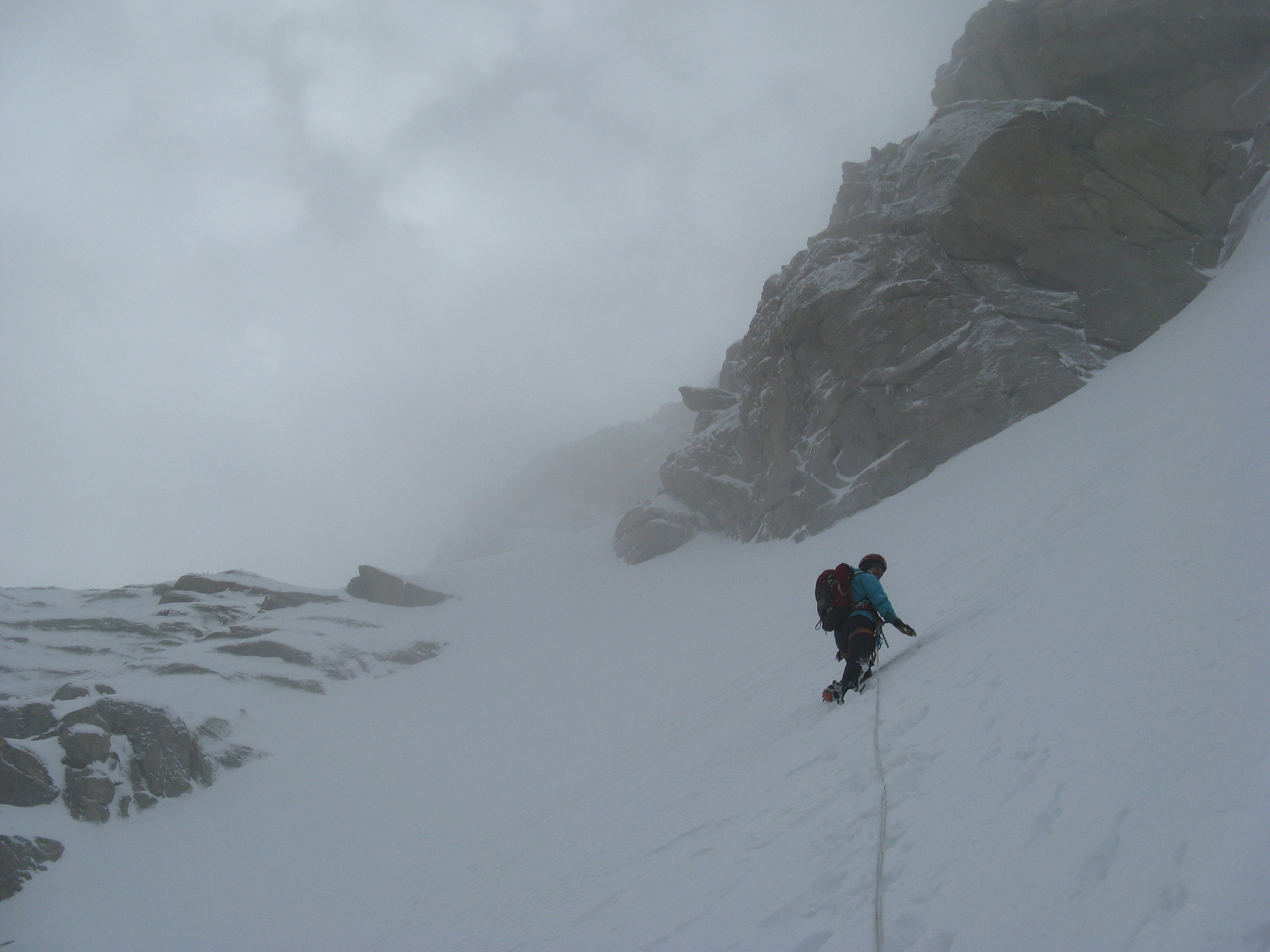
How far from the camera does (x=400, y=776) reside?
19.5 meters

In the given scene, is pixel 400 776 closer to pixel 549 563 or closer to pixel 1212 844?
pixel 1212 844

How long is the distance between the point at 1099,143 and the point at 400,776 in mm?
Result: 39969

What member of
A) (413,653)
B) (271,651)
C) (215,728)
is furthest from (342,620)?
(215,728)

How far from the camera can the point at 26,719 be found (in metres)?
21.9

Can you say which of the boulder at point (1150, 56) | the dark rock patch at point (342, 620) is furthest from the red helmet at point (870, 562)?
the boulder at point (1150, 56)

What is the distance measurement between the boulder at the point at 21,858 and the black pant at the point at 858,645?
69.5ft

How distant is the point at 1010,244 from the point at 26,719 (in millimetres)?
45570

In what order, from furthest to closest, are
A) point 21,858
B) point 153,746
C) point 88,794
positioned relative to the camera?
point 153,746
point 88,794
point 21,858

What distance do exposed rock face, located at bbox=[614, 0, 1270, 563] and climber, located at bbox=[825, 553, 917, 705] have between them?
26.0m

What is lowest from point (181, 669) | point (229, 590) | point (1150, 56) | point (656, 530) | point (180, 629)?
point (656, 530)

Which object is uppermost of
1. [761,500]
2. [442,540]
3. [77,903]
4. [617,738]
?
[442,540]

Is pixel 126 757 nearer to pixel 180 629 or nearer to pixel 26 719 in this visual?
pixel 26 719

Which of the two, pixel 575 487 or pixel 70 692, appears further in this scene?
pixel 575 487

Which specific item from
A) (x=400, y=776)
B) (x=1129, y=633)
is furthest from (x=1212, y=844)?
(x=400, y=776)
